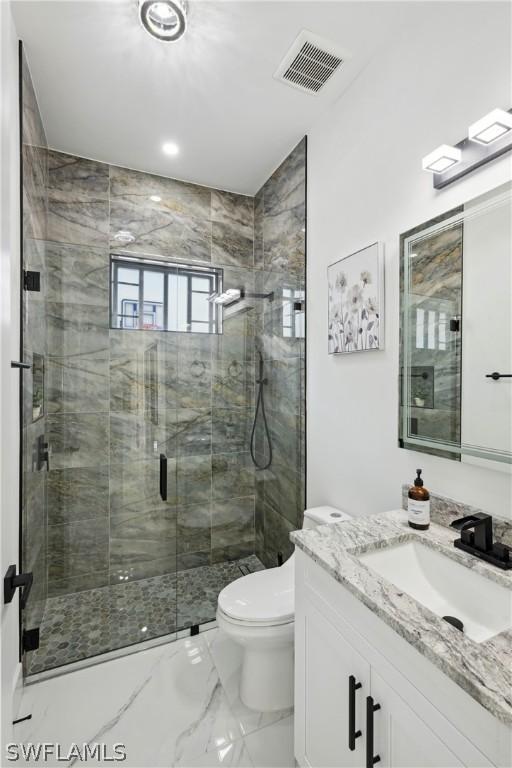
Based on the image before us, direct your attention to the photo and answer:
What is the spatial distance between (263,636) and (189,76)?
2536 mm

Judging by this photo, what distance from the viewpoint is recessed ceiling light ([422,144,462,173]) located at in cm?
121

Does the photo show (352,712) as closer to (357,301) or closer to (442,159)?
(357,301)

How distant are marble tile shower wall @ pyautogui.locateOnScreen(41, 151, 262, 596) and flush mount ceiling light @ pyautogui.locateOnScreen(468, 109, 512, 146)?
5.16 ft

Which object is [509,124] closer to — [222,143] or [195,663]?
[222,143]

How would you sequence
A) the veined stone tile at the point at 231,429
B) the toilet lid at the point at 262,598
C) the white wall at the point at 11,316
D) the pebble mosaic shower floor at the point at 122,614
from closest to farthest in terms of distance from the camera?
the white wall at the point at 11,316, the toilet lid at the point at 262,598, the pebble mosaic shower floor at the point at 122,614, the veined stone tile at the point at 231,429

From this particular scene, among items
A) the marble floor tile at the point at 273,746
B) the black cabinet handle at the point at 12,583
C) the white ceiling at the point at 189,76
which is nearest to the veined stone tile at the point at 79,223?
the white ceiling at the point at 189,76

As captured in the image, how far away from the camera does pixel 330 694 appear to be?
1057 millimetres

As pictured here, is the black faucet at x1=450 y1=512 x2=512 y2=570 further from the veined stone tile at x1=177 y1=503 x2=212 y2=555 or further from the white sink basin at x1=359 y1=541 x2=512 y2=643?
the veined stone tile at x1=177 y1=503 x2=212 y2=555

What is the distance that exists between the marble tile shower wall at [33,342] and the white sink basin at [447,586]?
5.10ft

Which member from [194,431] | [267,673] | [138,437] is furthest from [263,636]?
[138,437]

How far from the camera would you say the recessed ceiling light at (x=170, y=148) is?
222 cm

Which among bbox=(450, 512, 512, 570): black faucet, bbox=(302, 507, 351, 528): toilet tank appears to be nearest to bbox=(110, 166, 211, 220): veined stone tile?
bbox=(302, 507, 351, 528): toilet tank

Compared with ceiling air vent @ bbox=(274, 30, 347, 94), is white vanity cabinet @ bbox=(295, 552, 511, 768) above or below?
below

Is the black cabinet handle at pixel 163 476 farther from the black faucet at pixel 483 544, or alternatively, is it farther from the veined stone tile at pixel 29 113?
the veined stone tile at pixel 29 113
